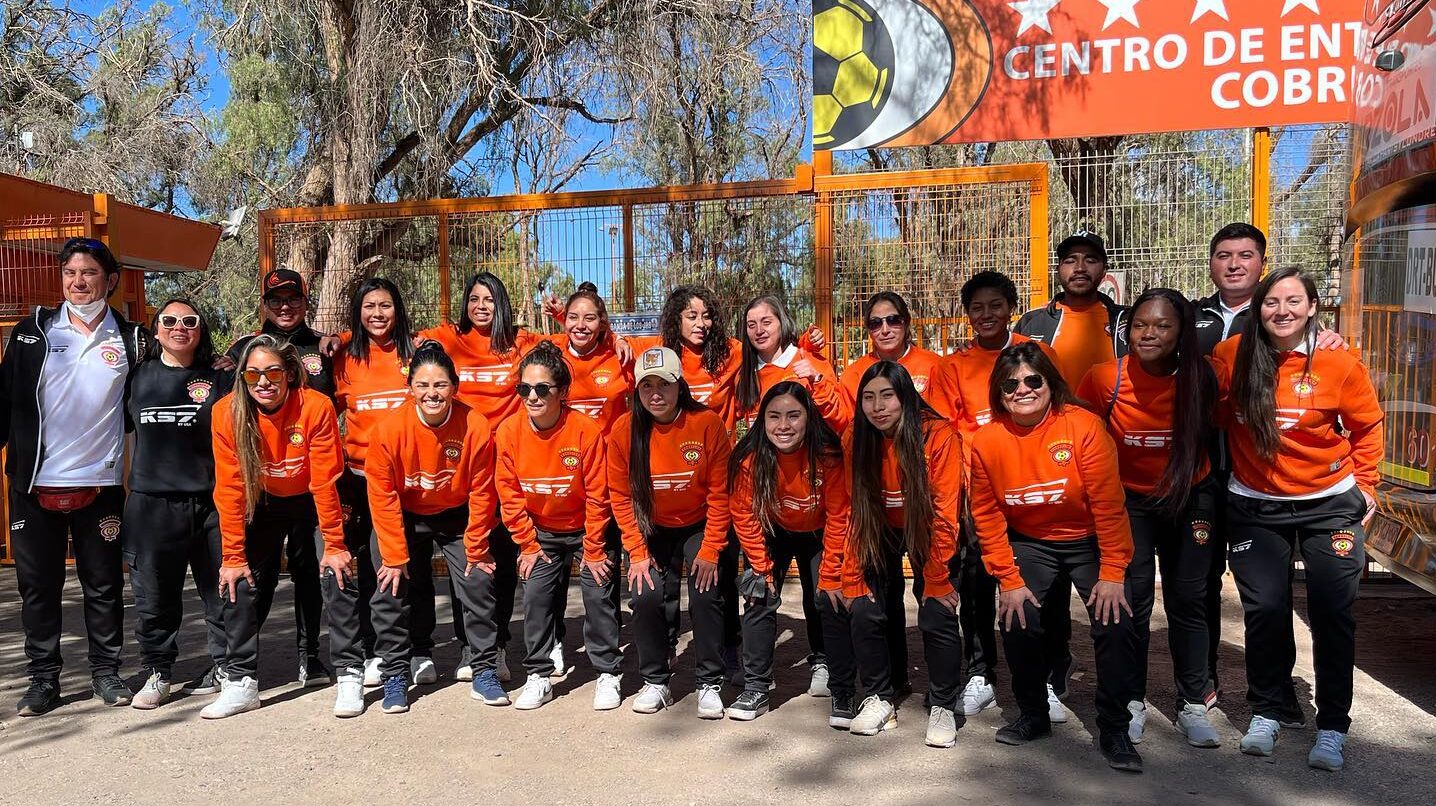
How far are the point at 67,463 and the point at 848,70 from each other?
590 centimetres

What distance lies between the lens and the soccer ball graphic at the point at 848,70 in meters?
8.41

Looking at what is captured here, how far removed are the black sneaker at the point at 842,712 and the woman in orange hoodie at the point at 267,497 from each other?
→ 7.05ft

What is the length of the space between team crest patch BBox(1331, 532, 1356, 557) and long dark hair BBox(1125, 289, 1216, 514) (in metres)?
0.56

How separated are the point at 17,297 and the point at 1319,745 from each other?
9.12m

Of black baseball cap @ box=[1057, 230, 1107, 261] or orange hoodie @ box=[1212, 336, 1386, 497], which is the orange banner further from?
orange hoodie @ box=[1212, 336, 1386, 497]

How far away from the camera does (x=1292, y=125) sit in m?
7.82

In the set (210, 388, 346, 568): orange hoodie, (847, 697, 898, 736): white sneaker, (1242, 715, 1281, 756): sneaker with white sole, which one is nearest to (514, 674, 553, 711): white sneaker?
(210, 388, 346, 568): orange hoodie

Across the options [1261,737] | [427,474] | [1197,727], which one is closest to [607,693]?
[427,474]

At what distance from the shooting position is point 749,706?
4.96 m

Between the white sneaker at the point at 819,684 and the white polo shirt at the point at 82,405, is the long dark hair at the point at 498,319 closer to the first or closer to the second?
the white polo shirt at the point at 82,405

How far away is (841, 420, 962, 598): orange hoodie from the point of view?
15.2 ft

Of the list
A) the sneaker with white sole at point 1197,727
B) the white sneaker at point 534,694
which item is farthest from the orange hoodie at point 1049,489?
the white sneaker at point 534,694

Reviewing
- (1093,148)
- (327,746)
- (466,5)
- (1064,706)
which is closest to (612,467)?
(327,746)

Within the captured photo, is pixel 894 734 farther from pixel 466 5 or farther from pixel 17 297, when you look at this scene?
pixel 466 5
